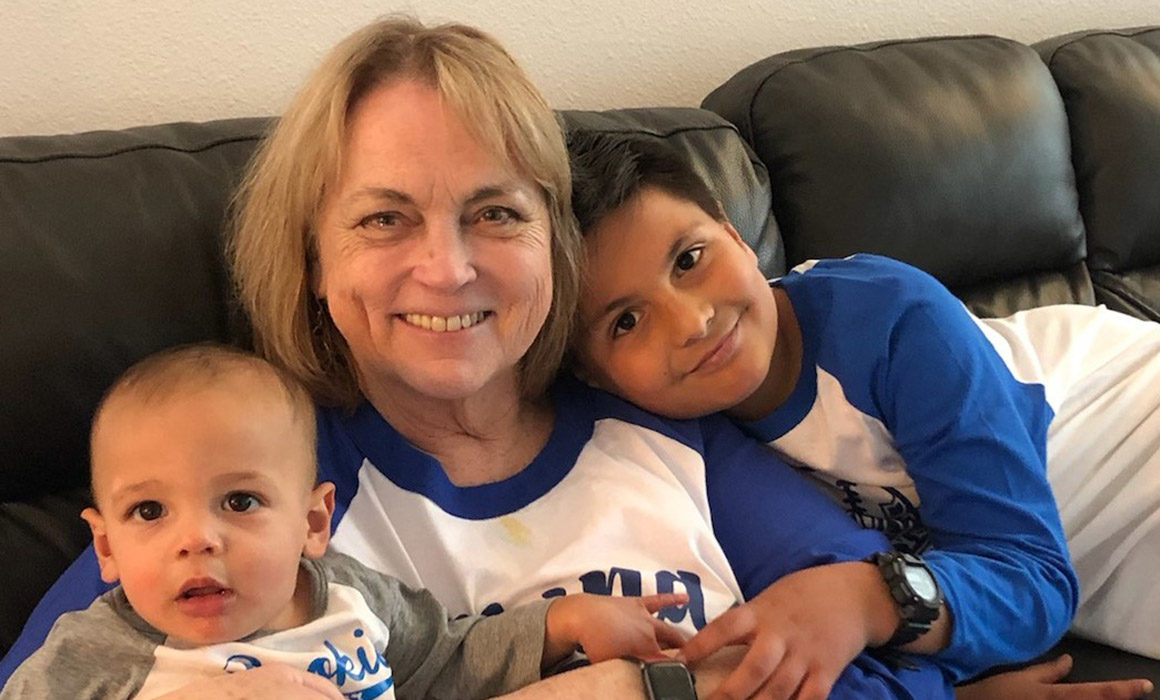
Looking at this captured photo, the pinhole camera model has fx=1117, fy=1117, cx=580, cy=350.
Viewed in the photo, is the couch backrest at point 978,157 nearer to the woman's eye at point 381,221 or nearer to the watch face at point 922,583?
the watch face at point 922,583

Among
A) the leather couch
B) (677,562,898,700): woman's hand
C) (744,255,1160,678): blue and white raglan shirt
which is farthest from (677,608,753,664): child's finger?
the leather couch

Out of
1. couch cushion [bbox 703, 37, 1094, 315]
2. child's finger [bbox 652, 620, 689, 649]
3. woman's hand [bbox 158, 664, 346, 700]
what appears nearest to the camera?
woman's hand [bbox 158, 664, 346, 700]

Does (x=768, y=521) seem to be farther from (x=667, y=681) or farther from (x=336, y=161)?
(x=336, y=161)

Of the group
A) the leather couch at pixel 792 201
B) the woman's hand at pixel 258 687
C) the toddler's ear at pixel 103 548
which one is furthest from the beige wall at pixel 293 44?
the woman's hand at pixel 258 687

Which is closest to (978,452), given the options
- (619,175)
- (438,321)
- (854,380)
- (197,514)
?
(854,380)

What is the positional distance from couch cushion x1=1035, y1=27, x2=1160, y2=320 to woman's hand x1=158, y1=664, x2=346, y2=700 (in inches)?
65.0

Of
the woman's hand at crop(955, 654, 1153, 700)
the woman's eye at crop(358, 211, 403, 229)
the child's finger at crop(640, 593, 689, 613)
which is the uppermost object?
the woman's eye at crop(358, 211, 403, 229)

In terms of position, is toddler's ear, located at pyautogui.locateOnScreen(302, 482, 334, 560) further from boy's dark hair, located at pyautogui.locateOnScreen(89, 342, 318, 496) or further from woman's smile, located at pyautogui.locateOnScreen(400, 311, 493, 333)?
woman's smile, located at pyautogui.locateOnScreen(400, 311, 493, 333)

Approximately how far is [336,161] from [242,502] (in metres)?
0.36

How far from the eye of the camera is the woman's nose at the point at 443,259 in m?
1.06

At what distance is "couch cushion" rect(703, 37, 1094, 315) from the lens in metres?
1.72

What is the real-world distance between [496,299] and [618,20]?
34.0 inches

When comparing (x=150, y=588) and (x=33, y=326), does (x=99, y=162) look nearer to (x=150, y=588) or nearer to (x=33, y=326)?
(x=33, y=326)

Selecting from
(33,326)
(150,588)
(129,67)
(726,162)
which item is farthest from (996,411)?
(129,67)
